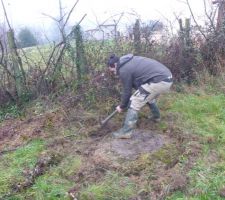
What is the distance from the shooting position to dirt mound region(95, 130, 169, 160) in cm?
569

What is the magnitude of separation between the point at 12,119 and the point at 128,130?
2455mm

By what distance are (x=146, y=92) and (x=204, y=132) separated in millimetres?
1188

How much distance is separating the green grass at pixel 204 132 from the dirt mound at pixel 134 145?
1.91 ft

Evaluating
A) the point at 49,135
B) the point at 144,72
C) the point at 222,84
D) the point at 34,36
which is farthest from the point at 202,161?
the point at 34,36

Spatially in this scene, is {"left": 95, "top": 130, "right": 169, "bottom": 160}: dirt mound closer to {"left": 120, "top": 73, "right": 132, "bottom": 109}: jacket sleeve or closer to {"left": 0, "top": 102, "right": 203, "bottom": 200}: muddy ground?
{"left": 0, "top": 102, "right": 203, "bottom": 200}: muddy ground

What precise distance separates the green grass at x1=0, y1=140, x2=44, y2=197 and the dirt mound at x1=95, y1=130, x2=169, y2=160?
3.19 ft

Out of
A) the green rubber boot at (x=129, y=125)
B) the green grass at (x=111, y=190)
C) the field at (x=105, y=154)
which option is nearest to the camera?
the green grass at (x=111, y=190)

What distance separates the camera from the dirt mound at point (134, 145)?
18.7 feet

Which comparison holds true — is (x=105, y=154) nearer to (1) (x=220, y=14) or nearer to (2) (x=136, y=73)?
(2) (x=136, y=73)

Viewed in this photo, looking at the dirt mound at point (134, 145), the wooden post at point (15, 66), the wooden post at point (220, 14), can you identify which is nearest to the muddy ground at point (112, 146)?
the dirt mound at point (134, 145)

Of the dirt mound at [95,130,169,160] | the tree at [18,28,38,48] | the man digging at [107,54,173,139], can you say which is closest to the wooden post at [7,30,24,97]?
the tree at [18,28,38,48]

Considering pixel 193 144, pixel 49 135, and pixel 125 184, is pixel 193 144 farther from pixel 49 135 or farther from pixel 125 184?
pixel 49 135

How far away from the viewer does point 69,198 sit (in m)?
4.71

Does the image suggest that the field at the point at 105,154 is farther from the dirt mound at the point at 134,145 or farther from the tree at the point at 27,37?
the tree at the point at 27,37
